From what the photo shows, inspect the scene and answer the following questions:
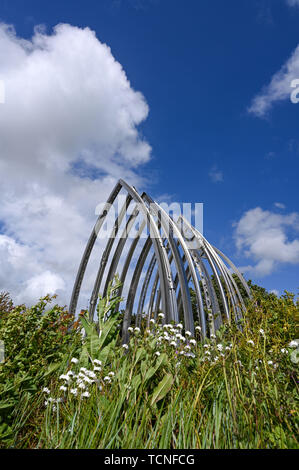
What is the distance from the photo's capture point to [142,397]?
3.07 metres

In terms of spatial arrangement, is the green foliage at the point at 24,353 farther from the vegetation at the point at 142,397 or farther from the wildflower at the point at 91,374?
the wildflower at the point at 91,374

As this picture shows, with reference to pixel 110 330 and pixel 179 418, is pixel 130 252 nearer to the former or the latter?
pixel 110 330

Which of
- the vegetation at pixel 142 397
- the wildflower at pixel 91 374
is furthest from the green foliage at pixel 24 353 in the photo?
the wildflower at pixel 91 374

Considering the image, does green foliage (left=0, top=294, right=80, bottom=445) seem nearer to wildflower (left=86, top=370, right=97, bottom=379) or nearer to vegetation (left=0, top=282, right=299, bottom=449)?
vegetation (left=0, top=282, right=299, bottom=449)

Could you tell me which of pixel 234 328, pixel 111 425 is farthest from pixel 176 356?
pixel 111 425

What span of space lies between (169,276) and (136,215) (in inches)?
153

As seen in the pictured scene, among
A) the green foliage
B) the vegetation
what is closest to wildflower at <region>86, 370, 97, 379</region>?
the vegetation

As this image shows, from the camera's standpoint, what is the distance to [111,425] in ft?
8.20

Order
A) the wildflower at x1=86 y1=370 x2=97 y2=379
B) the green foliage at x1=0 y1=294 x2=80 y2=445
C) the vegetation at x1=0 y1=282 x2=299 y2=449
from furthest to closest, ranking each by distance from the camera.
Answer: the wildflower at x1=86 y1=370 x2=97 y2=379 < the green foliage at x1=0 y1=294 x2=80 y2=445 < the vegetation at x1=0 y1=282 x2=299 y2=449

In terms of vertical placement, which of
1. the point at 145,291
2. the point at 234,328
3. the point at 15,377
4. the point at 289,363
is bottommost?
the point at 15,377

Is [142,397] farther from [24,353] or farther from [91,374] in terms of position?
[24,353]

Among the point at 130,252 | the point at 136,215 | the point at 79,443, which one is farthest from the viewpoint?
the point at 130,252

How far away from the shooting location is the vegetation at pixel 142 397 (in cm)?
240

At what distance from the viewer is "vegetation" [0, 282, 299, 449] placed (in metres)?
2.40
